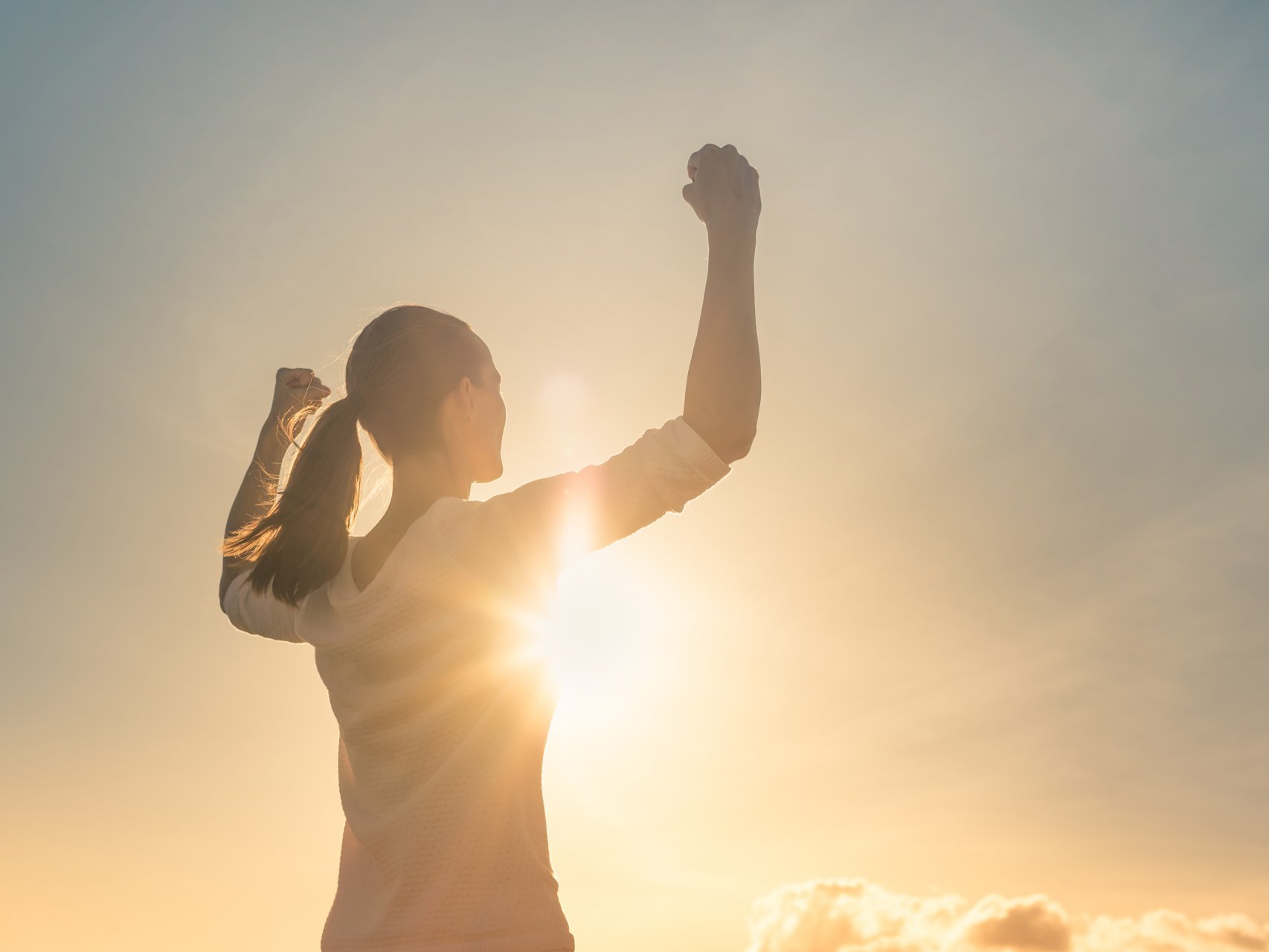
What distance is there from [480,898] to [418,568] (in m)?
1.04

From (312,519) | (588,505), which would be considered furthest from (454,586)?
(312,519)

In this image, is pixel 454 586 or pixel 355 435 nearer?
pixel 454 586

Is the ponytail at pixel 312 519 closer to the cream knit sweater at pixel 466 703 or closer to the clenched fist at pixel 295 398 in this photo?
the cream knit sweater at pixel 466 703

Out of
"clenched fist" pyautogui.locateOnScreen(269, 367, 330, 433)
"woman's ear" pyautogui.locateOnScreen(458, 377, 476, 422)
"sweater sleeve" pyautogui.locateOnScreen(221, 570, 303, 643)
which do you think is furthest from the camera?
"clenched fist" pyautogui.locateOnScreen(269, 367, 330, 433)

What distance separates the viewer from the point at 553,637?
3.38 meters

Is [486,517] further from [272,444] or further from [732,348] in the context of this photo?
[272,444]

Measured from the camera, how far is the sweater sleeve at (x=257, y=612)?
4004 millimetres

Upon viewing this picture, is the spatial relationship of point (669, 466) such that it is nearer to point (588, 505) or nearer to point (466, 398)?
point (588, 505)

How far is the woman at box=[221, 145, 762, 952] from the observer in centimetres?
300

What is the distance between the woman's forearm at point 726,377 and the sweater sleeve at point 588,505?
0.05 meters

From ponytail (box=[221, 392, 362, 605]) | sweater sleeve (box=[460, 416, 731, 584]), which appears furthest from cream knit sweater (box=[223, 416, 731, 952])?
ponytail (box=[221, 392, 362, 605])

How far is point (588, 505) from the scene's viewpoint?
3021mm

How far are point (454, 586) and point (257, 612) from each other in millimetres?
1381

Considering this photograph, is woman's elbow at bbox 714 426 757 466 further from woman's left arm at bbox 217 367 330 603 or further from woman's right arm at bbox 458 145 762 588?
woman's left arm at bbox 217 367 330 603
